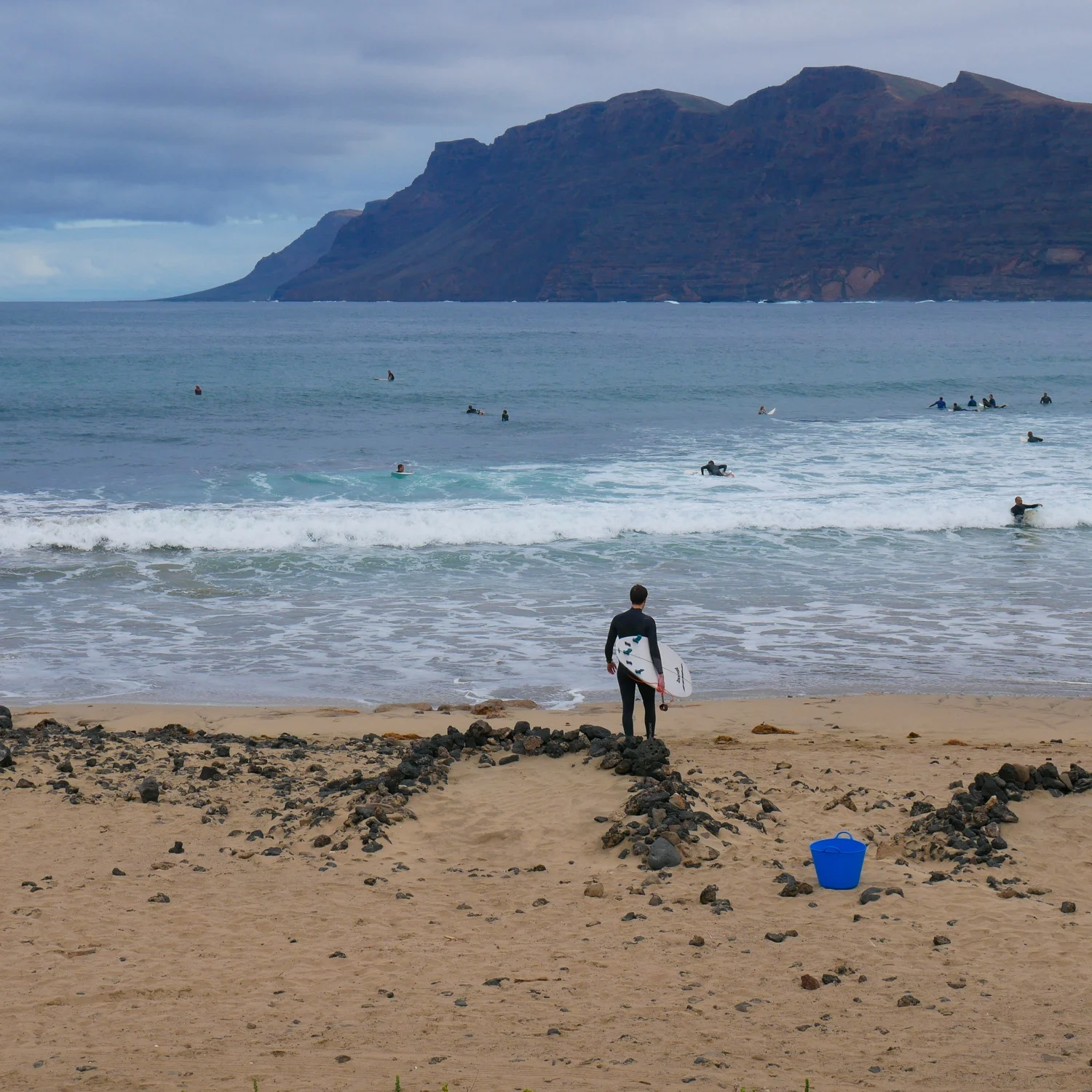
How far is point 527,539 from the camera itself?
23250 mm

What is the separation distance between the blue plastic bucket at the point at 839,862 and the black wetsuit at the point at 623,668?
279cm

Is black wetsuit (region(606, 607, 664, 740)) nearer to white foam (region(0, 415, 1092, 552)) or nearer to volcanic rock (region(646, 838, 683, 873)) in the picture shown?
volcanic rock (region(646, 838, 683, 873))

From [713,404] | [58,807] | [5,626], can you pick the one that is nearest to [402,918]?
[58,807]

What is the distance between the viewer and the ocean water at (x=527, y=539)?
14.5 m

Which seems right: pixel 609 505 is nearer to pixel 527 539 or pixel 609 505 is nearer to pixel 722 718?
pixel 527 539

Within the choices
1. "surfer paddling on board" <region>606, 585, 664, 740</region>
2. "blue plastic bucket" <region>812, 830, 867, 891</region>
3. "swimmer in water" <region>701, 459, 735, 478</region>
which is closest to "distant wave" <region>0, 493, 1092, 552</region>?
"swimmer in water" <region>701, 459, 735, 478</region>

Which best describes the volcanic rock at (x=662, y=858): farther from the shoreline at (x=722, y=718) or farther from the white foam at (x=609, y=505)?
the white foam at (x=609, y=505)

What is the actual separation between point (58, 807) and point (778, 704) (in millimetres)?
7024

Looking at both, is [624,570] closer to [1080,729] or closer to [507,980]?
[1080,729]

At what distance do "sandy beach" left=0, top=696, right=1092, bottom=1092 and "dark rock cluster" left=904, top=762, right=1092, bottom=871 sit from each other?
0.11 metres

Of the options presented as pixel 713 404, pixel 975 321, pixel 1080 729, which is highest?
pixel 975 321

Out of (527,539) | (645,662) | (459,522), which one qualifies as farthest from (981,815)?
(459,522)

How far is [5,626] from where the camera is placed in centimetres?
1645

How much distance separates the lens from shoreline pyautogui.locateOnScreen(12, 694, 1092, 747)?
11562 mm
